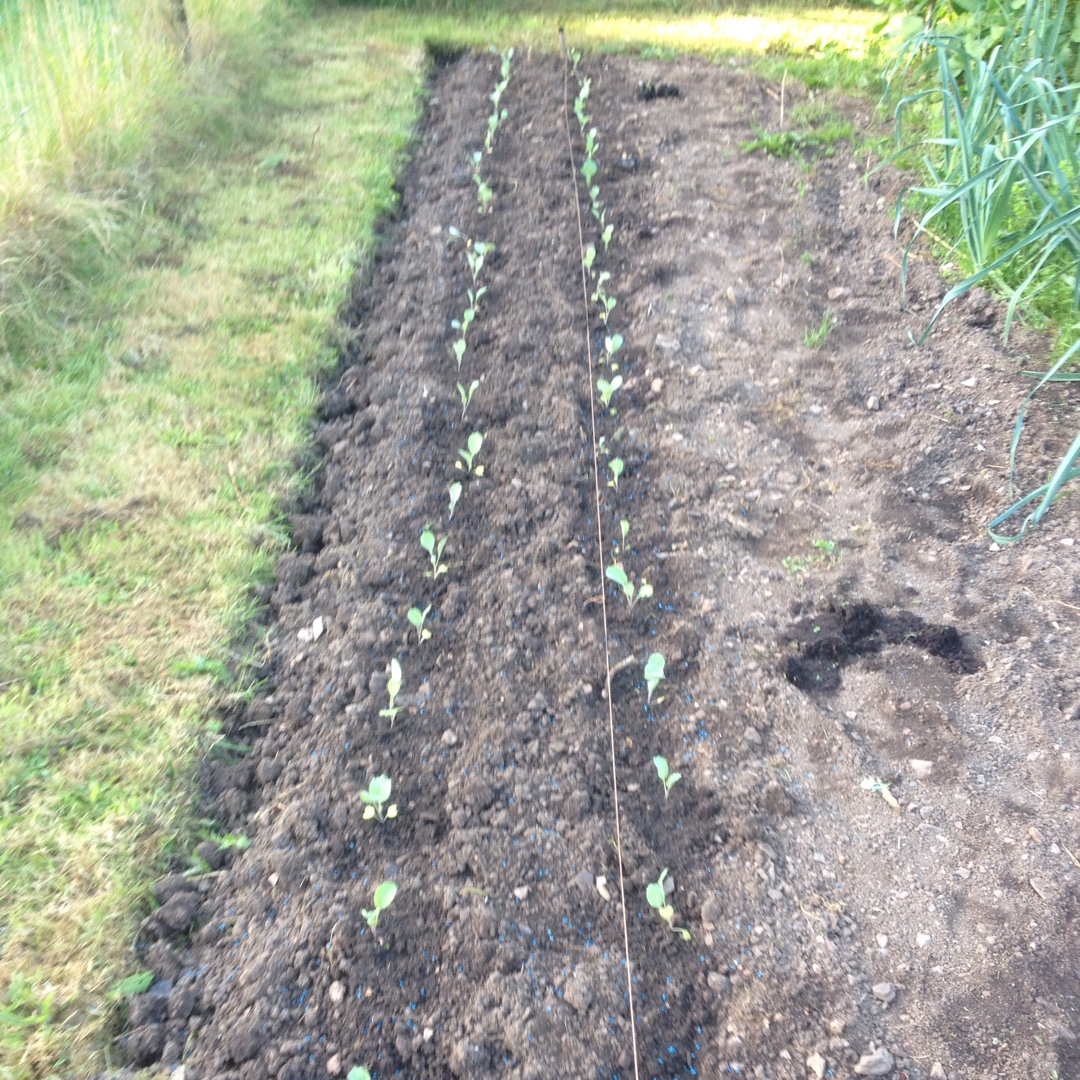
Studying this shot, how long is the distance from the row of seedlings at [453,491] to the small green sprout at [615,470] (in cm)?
45

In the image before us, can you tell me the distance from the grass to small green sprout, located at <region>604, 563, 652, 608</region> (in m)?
1.05

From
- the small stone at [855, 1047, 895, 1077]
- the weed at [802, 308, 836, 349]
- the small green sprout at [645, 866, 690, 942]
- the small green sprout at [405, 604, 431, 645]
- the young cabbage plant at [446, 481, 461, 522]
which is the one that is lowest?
the small stone at [855, 1047, 895, 1077]

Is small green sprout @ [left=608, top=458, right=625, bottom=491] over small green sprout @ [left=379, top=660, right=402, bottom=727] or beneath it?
over

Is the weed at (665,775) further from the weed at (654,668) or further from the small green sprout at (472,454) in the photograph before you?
the small green sprout at (472,454)

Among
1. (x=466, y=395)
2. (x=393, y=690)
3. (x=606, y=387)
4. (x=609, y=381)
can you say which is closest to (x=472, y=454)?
(x=466, y=395)

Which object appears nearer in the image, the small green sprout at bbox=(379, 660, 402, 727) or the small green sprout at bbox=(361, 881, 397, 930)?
the small green sprout at bbox=(361, 881, 397, 930)

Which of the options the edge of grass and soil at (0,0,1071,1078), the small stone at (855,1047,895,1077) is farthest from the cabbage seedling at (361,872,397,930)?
the small stone at (855,1047,895,1077)

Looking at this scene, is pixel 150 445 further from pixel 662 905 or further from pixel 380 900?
pixel 662 905

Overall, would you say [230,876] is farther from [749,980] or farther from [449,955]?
[749,980]

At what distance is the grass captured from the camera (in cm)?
195

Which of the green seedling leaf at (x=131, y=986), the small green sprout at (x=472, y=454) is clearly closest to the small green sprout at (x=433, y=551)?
the small green sprout at (x=472, y=454)

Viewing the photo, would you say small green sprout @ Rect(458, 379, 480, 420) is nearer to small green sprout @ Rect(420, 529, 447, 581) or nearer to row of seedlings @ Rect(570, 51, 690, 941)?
row of seedlings @ Rect(570, 51, 690, 941)

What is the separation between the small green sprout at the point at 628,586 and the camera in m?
2.46

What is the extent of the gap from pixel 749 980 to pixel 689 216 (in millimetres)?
3505
